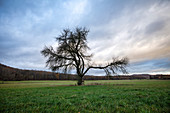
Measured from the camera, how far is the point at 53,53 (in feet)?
58.9

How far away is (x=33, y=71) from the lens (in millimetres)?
51844

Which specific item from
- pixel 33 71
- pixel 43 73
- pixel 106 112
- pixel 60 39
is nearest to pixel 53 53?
pixel 60 39

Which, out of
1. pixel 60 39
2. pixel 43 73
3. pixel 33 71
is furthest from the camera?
pixel 43 73

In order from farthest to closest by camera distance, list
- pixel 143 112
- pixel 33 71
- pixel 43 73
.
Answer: pixel 43 73 < pixel 33 71 < pixel 143 112

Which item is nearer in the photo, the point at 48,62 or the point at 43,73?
the point at 48,62

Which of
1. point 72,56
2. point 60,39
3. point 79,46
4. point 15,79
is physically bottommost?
point 15,79

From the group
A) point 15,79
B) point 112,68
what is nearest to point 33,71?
point 15,79

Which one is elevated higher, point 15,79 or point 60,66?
point 60,66

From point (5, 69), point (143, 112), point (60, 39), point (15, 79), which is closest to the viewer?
point (143, 112)

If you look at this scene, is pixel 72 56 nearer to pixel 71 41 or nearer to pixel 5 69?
pixel 71 41

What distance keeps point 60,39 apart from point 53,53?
3523 millimetres

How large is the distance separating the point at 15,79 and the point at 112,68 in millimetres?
46146

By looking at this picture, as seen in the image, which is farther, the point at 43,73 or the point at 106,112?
the point at 43,73

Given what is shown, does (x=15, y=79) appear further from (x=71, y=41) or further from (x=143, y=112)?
(x=143, y=112)
